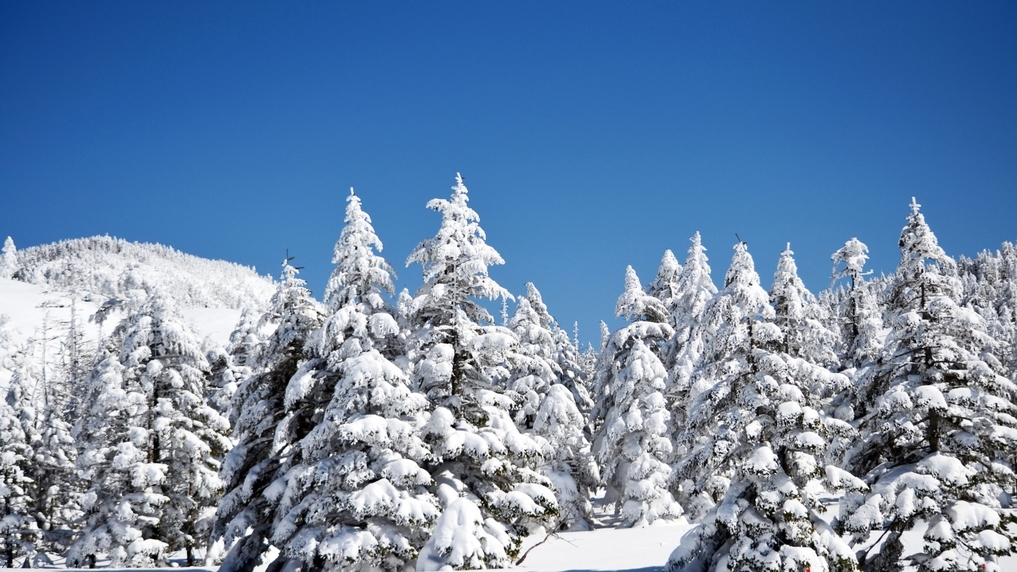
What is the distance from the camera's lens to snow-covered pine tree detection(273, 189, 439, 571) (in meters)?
19.5

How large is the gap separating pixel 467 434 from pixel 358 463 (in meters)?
3.35

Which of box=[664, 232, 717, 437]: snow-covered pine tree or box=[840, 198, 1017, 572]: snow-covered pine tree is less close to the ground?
box=[664, 232, 717, 437]: snow-covered pine tree

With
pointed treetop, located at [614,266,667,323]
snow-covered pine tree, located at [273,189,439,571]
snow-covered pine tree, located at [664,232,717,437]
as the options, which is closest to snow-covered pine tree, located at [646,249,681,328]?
snow-covered pine tree, located at [664,232,717,437]

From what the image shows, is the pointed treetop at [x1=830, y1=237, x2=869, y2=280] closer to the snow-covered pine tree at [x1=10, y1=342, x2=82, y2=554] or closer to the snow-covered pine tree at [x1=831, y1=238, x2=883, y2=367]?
the snow-covered pine tree at [x1=831, y1=238, x2=883, y2=367]

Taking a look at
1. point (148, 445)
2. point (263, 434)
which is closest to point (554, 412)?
point (263, 434)

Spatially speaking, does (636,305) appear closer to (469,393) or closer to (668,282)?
(668,282)

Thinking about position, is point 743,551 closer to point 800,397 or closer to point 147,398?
point 800,397

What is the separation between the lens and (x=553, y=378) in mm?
37031

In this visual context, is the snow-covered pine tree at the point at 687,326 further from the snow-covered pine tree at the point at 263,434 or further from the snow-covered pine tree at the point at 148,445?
the snow-covered pine tree at the point at 148,445

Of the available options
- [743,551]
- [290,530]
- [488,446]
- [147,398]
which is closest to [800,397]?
[743,551]

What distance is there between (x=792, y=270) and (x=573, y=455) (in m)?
17.6

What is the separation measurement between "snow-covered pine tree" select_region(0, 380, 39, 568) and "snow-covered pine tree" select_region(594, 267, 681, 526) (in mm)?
30983

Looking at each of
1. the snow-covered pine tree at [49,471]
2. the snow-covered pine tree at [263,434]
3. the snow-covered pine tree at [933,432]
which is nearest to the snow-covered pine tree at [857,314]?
the snow-covered pine tree at [933,432]

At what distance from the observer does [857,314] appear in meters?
39.2
